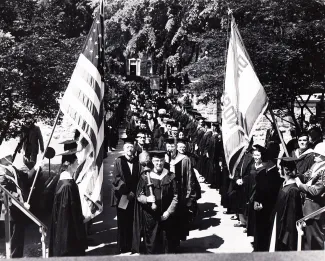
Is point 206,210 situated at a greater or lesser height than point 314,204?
lesser

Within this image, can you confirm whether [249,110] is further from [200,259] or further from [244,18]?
[244,18]

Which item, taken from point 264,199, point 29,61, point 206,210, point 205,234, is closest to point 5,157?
point 29,61

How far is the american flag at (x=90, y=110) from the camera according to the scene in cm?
666

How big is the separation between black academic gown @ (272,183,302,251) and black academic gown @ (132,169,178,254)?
4.78ft

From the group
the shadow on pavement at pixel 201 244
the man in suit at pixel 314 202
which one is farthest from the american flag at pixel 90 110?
the man in suit at pixel 314 202

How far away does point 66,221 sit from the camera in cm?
627

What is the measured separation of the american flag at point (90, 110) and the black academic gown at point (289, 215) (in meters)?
2.60

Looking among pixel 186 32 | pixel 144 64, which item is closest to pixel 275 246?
pixel 186 32

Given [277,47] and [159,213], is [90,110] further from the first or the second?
[277,47]

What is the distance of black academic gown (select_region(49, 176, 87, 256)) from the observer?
20.5 feet

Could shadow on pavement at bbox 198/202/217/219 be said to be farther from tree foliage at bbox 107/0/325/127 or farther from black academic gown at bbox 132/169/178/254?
black academic gown at bbox 132/169/178/254

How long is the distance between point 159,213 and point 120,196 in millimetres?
1124

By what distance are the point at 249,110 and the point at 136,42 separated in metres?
17.2

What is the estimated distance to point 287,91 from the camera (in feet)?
36.5
